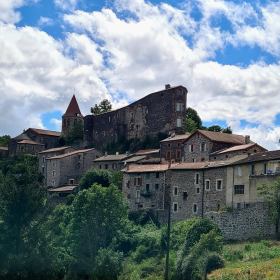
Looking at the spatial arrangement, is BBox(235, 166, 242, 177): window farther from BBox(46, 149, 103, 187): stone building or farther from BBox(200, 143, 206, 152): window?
BBox(46, 149, 103, 187): stone building

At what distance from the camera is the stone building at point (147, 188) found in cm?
5400

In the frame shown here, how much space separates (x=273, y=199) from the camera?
40719 millimetres

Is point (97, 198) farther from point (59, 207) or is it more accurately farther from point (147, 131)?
point (147, 131)

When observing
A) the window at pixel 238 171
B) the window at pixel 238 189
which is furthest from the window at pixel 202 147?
the window at pixel 238 189

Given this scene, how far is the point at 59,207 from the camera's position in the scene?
6350 cm

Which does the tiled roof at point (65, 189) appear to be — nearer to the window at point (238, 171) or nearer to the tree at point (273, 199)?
the window at point (238, 171)

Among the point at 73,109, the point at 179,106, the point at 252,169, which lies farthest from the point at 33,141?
the point at 252,169

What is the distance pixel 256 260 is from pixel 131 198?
2286 cm

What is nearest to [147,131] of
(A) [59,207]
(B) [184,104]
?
(B) [184,104]

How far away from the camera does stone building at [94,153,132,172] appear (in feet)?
233

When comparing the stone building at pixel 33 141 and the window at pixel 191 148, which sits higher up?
the stone building at pixel 33 141

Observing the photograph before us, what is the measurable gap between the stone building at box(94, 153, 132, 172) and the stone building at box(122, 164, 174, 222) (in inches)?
446

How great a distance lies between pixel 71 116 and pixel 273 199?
6974 cm

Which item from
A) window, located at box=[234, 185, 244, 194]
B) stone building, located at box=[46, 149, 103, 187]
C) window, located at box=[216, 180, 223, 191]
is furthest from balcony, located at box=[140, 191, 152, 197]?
stone building, located at box=[46, 149, 103, 187]
